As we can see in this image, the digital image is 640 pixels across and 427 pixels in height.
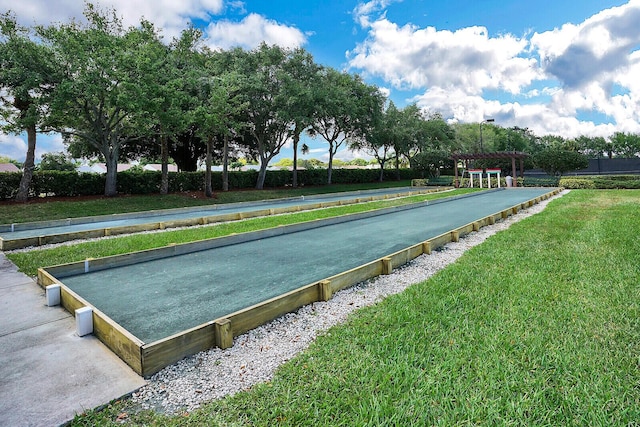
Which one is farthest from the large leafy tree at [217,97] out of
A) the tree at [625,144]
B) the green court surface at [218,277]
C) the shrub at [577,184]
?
the tree at [625,144]

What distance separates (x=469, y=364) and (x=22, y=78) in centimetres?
1594

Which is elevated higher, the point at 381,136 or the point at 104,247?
the point at 381,136

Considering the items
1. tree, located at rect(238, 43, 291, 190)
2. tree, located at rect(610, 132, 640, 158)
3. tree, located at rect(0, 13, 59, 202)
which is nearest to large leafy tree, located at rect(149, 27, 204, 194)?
tree, located at rect(238, 43, 291, 190)

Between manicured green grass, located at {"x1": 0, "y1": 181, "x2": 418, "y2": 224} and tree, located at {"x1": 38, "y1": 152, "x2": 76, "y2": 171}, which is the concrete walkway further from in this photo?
tree, located at {"x1": 38, "y1": 152, "x2": 76, "y2": 171}

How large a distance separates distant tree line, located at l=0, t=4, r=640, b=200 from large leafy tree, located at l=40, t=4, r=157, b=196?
0.13 feet

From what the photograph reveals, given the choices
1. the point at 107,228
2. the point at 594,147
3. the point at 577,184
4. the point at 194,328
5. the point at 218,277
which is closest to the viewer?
the point at 194,328

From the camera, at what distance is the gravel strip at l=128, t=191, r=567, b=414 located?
2.24m

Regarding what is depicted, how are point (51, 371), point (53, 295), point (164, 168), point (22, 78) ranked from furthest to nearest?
1. point (164, 168)
2. point (22, 78)
3. point (53, 295)
4. point (51, 371)

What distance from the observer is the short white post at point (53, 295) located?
3814 mm

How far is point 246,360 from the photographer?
2.67m

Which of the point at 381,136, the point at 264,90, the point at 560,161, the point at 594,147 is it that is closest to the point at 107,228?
the point at 264,90

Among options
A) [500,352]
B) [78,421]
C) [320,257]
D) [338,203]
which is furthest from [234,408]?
[338,203]

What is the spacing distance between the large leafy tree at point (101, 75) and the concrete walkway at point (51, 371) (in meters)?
11.4

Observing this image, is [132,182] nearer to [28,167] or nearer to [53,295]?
[28,167]
